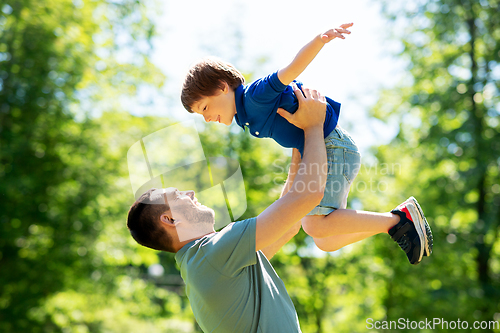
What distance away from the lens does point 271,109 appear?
1737 millimetres

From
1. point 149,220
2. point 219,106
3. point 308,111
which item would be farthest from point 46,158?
point 308,111

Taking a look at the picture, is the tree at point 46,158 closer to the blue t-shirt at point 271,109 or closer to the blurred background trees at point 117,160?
the blurred background trees at point 117,160

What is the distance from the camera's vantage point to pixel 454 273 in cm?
870

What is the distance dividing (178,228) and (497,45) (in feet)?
30.0

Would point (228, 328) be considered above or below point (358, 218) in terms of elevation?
below

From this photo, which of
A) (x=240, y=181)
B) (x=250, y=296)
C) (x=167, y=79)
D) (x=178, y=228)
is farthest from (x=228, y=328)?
(x=167, y=79)

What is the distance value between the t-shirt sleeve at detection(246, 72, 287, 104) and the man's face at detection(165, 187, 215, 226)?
52 cm

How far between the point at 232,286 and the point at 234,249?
0.17m

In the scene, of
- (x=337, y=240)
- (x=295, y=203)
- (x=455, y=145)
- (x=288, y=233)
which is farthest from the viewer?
(x=455, y=145)

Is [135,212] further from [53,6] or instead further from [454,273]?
[454,273]

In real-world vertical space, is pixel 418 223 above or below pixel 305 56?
below

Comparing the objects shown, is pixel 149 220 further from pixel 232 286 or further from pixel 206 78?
pixel 206 78

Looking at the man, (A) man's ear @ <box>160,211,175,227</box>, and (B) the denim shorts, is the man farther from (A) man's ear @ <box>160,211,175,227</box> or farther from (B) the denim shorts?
(B) the denim shorts

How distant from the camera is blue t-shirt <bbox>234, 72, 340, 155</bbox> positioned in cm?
165
